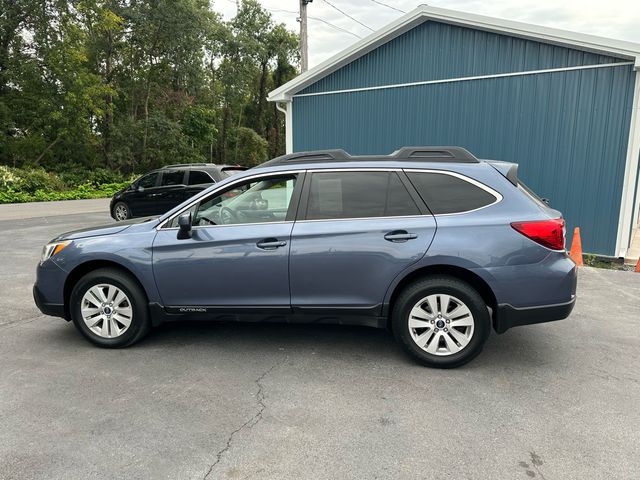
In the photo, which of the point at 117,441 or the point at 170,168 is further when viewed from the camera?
the point at 170,168

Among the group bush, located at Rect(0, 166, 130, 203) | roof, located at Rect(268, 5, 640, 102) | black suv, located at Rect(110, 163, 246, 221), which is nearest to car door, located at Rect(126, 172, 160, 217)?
black suv, located at Rect(110, 163, 246, 221)

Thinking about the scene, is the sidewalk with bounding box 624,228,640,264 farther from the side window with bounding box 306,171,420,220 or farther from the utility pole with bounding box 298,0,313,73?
the utility pole with bounding box 298,0,313,73

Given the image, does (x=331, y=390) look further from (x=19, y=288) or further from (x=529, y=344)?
(x=19, y=288)

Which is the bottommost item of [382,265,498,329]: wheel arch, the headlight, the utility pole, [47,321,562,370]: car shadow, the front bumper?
[47,321,562,370]: car shadow

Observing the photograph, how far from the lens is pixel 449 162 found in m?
4.03

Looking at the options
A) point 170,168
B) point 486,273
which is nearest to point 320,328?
point 486,273

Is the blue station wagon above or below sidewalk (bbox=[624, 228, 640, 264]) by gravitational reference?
above

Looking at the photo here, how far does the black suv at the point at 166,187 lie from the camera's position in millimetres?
11898

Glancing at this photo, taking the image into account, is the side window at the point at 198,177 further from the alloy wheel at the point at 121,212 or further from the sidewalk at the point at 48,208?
the sidewalk at the point at 48,208

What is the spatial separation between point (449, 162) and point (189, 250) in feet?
7.68

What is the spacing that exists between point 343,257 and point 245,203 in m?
1.02

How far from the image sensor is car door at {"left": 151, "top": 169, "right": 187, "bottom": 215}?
12.3 m

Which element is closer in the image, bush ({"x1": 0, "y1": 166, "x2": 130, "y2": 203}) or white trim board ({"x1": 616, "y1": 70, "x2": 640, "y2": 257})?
white trim board ({"x1": 616, "y1": 70, "x2": 640, "y2": 257})

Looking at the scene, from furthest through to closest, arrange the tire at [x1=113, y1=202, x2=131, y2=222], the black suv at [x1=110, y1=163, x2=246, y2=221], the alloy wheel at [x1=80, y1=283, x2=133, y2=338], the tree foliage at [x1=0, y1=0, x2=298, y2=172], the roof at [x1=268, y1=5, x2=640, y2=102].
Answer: the tree foliage at [x1=0, y1=0, x2=298, y2=172] → the tire at [x1=113, y1=202, x2=131, y2=222] → the black suv at [x1=110, y1=163, x2=246, y2=221] → the roof at [x1=268, y1=5, x2=640, y2=102] → the alloy wheel at [x1=80, y1=283, x2=133, y2=338]
